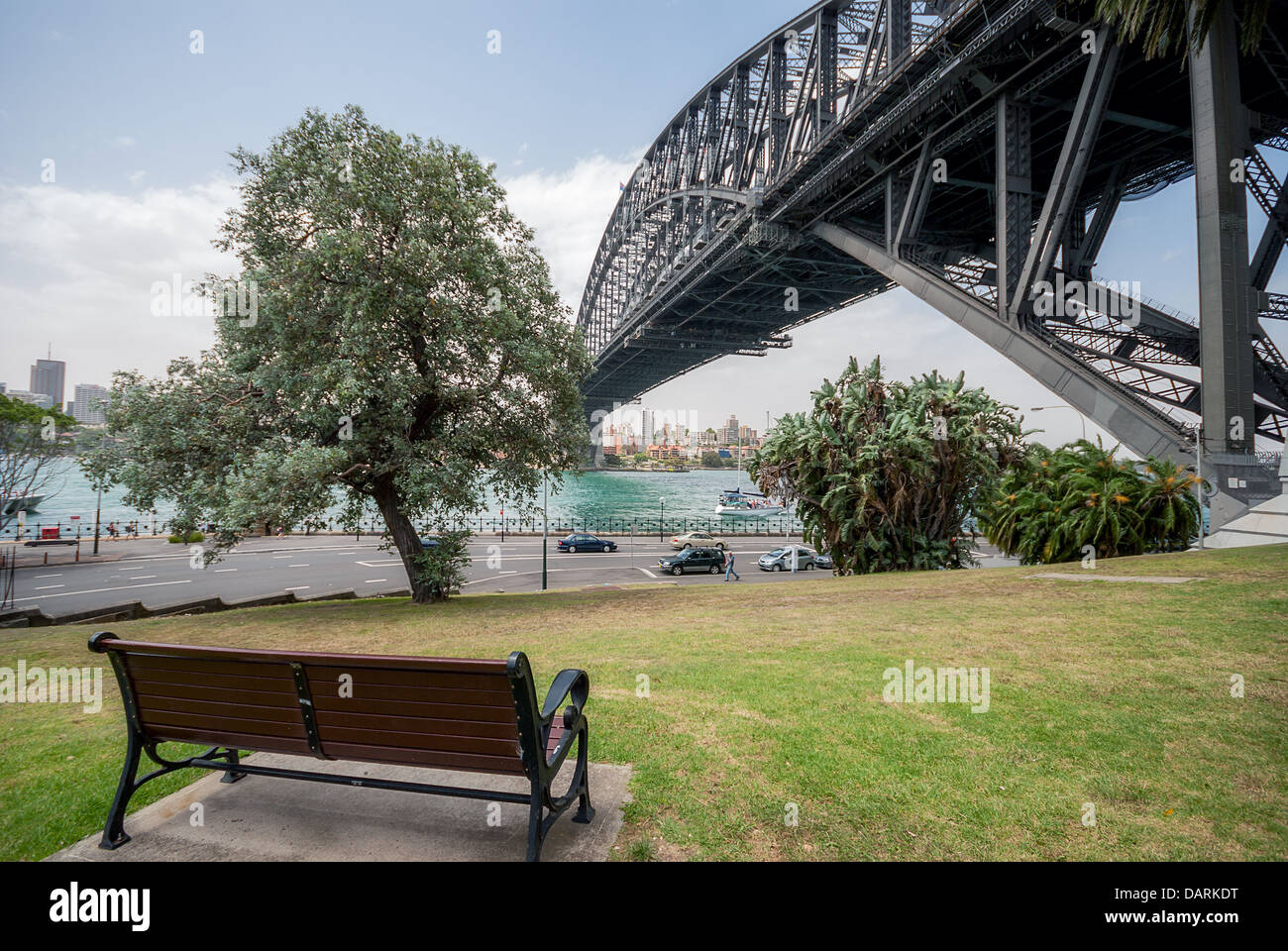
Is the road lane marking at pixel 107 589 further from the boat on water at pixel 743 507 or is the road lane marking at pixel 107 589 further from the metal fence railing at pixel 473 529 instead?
the boat on water at pixel 743 507

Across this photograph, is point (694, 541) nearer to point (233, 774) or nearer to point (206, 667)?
point (233, 774)

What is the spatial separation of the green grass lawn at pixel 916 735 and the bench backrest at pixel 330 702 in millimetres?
852

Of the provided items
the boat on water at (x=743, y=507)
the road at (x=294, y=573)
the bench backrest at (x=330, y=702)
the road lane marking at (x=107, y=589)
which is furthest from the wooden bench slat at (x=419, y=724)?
the boat on water at (x=743, y=507)

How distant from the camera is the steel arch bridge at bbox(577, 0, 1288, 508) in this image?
46.4 feet

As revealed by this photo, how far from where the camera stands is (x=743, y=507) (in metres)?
91.4

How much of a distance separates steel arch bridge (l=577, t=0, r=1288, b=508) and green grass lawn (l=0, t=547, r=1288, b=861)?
5.58 meters

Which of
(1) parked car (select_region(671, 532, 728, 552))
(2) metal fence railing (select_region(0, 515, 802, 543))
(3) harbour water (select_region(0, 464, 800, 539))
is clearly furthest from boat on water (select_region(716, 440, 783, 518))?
(1) parked car (select_region(671, 532, 728, 552))

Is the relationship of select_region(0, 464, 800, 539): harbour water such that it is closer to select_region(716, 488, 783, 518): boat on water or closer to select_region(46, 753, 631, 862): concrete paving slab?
select_region(716, 488, 783, 518): boat on water

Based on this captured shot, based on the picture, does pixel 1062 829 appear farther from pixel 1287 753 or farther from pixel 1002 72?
pixel 1002 72

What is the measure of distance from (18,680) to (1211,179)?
23451mm

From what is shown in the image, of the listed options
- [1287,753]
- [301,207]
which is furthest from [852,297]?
[1287,753]

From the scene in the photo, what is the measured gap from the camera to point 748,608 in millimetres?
10969

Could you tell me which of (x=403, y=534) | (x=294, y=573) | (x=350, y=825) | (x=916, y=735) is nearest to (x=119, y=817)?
(x=350, y=825)

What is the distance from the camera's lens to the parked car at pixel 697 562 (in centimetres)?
3166
